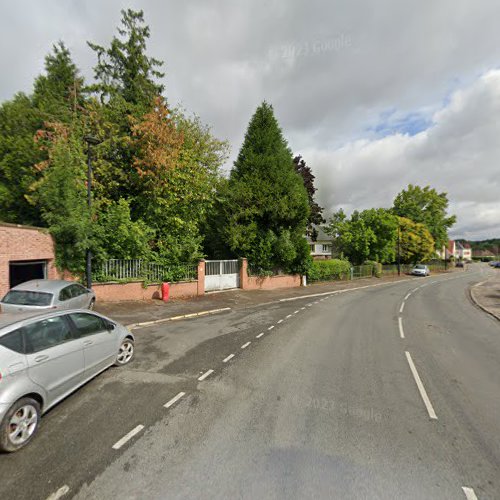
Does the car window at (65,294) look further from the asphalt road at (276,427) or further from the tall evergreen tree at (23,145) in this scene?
the tall evergreen tree at (23,145)

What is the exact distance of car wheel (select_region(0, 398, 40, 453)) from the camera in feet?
9.81

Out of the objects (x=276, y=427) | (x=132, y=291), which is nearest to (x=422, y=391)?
(x=276, y=427)

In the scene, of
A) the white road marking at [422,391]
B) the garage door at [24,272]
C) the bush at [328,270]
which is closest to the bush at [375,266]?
the bush at [328,270]

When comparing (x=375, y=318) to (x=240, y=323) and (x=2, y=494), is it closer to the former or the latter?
(x=240, y=323)

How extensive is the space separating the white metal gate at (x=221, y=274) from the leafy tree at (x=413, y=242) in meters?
32.1

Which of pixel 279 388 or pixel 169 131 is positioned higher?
pixel 169 131

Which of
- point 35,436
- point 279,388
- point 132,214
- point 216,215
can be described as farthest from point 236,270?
point 35,436

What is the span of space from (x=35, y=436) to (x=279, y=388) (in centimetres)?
367

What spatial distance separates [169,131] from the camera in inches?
559

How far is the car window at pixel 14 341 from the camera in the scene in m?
3.29

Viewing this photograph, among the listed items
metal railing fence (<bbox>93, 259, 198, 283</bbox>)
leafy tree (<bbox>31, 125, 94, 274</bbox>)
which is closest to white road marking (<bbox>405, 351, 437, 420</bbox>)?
metal railing fence (<bbox>93, 259, 198, 283</bbox>)

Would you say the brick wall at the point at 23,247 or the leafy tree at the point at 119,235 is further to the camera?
the leafy tree at the point at 119,235

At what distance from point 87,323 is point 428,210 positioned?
5858 cm

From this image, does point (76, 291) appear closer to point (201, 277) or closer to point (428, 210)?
point (201, 277)
